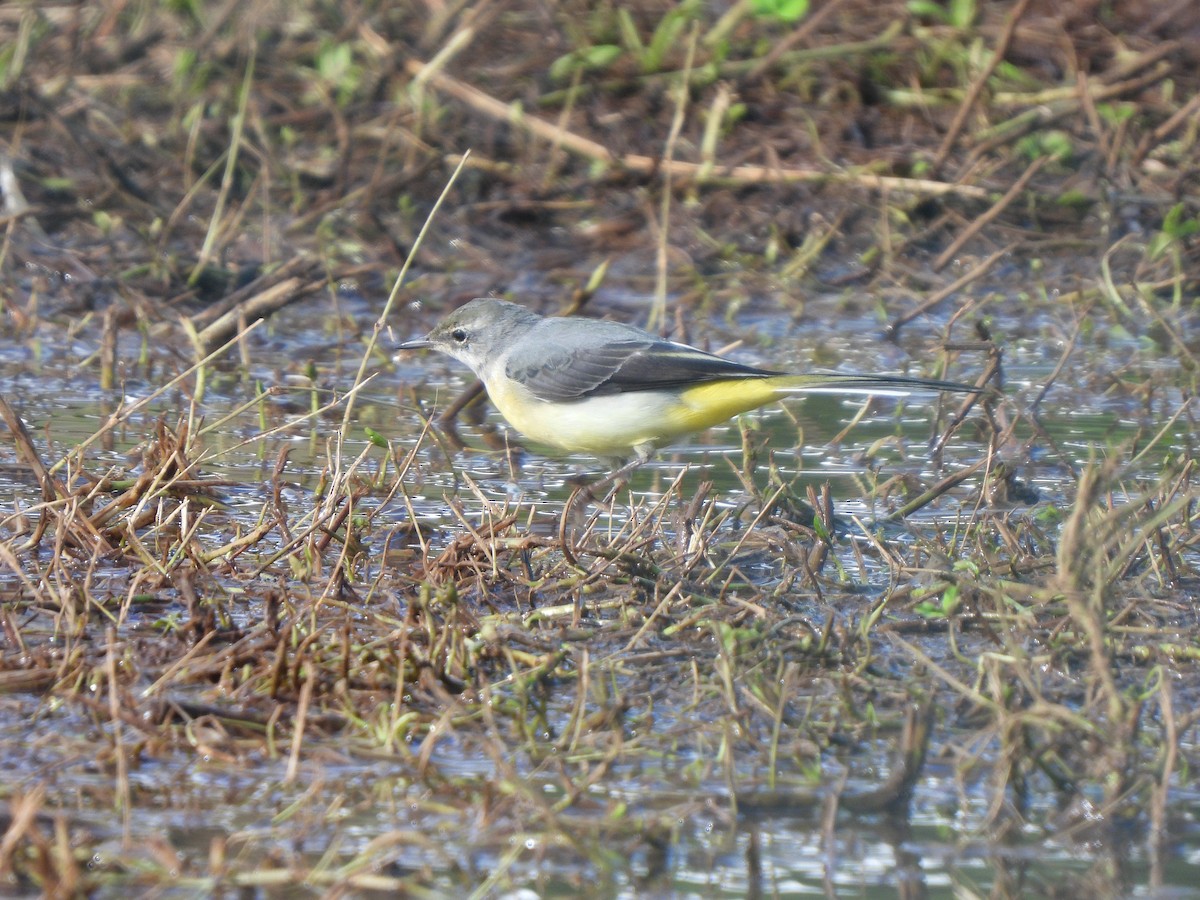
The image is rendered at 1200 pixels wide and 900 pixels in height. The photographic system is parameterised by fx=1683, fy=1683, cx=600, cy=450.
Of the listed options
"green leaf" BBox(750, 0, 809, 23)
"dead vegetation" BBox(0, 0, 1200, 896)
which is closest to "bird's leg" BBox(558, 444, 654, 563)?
"dead vegetation" BBox(0, 0, 1200, 896)

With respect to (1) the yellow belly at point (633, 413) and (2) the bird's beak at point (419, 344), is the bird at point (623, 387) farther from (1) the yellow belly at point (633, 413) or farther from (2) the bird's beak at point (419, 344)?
(2) the bird's beak at point (419, 344)

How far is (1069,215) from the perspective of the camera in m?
10.5

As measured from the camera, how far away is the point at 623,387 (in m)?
6.87

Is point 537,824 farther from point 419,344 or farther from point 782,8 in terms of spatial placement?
point 782,8

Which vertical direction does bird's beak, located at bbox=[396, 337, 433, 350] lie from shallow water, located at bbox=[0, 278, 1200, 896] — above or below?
below

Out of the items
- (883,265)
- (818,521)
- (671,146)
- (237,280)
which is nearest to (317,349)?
(237,280)

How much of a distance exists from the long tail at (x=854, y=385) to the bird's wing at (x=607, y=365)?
0.37ft

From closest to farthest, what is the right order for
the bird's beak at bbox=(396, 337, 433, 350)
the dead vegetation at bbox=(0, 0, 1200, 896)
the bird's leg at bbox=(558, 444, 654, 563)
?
the dead vegetation at bbox=(0, 0, 1200, 896) → the bird's leg at bbox=(558, 444, 654, 563) → the bird's beak at bbox=(396, 337, 433, 350)

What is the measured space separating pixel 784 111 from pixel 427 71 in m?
2.37

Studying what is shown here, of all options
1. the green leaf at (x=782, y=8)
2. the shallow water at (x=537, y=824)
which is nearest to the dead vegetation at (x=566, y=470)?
the shallow water at (x=537, y=824)

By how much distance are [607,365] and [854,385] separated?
1.06m

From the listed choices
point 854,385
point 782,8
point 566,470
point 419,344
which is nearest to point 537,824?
point 854,385

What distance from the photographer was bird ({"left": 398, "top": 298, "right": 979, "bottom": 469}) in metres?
6.69

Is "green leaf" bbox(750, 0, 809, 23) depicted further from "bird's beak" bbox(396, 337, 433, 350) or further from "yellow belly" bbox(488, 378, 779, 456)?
"yellow belly" bbox(488, 378, 779, 456)
